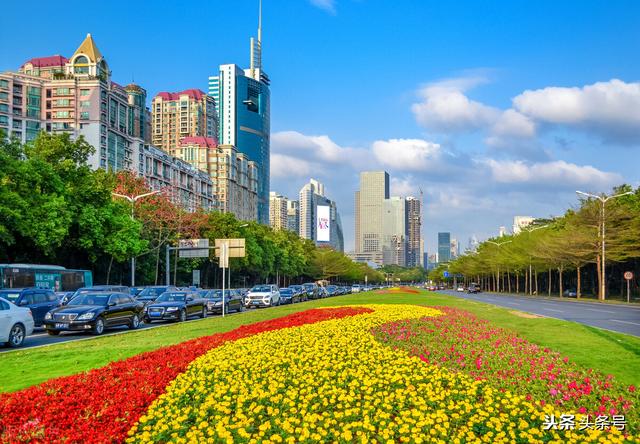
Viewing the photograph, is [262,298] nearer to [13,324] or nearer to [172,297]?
[172,297]

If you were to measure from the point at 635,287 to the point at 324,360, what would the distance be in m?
71.2

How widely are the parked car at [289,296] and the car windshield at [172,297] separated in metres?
19.7

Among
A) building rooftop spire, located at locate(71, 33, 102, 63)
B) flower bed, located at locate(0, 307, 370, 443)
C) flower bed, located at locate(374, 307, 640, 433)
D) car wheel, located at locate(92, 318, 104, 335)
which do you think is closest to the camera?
flower bed, located at locate(0, 307, 370, 443)

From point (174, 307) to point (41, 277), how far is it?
39.6 feet

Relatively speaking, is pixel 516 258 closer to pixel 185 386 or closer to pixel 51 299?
pixel 51 299

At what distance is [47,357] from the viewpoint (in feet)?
42.3

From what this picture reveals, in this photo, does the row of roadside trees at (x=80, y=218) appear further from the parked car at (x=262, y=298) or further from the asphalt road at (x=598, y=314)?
the asphalt road at (x=598, y=314)

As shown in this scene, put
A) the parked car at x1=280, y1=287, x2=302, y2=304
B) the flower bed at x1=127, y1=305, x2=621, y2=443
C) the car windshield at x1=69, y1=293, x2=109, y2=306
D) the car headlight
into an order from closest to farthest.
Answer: the flower bed at x1=127, y1=305, x2=621, y2=443 → the car headlight → the car windshield at x1=69, y1=293, x2=109, y2=306 → the parked car at x1=280, y1=287, x2=302, y2=304

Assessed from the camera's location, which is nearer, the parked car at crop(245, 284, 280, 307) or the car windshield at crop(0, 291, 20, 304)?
the car windshield at crop(0, 291, 20, 304)

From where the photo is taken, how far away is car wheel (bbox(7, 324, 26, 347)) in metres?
16.0

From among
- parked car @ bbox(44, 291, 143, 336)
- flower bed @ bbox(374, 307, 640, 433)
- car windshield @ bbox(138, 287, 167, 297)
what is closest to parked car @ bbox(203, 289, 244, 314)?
Answer: car windshield @ bbox(138, 287, 167, 297)

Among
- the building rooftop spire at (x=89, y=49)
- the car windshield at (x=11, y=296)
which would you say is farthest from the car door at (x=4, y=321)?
the building rooftop spire at (x=89, y=49)

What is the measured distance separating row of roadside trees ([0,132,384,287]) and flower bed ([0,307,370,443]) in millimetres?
28754

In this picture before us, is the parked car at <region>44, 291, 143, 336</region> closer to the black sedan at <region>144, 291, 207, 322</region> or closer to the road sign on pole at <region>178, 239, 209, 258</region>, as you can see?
the black sedan at <region>144, 291, 207, 322</region>
